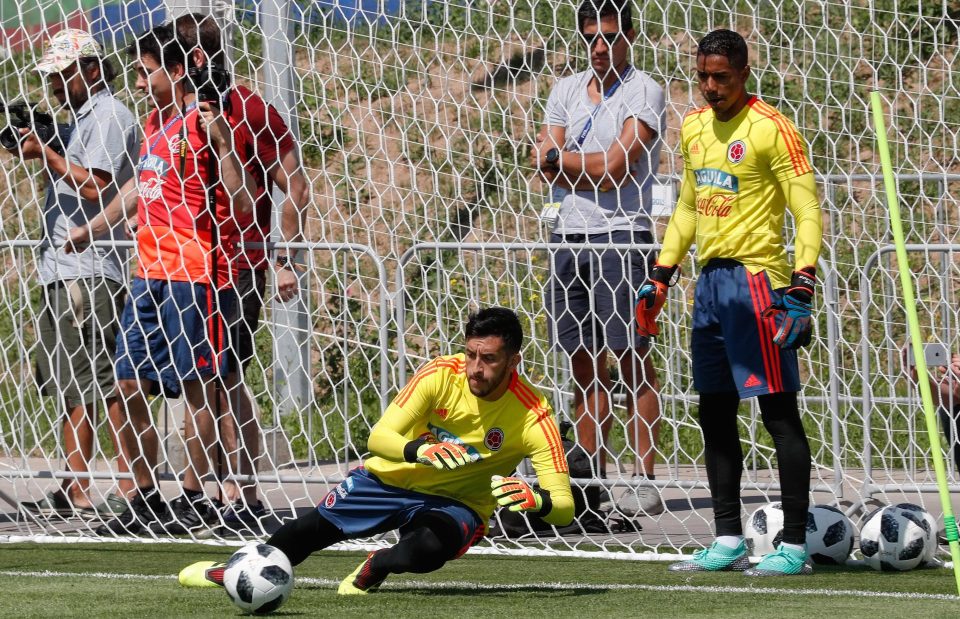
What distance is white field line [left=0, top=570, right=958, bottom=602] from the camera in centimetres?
519

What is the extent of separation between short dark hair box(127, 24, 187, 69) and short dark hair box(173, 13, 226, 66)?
0.15 feet

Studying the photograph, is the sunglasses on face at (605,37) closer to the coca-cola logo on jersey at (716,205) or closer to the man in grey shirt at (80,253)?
the coca-cola logo on jersey at (716,205)

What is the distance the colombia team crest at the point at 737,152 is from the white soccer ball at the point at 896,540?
4.69ft

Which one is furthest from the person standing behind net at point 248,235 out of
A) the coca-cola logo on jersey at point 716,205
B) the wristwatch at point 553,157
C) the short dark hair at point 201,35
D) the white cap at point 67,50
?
the coca-cola logo on jersey at point 716,205

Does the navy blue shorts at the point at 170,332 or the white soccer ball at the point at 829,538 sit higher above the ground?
the navy blue shorts at the point at 170,332

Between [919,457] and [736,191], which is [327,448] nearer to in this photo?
[919,457]

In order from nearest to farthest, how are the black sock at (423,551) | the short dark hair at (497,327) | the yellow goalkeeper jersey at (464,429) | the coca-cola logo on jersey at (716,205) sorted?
the black sock at (423,551) → the short dark hair at (497,327) → the yellow goalkeeper jersey at (464,429) → the coca-cola logo on jersey at (716,205)

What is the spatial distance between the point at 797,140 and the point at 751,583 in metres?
1.56

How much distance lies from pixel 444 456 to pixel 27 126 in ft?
11.1

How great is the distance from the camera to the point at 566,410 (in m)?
8.64

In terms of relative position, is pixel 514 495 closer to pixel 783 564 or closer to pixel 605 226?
pixel 783 564

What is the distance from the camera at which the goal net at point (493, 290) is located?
712 centimetres

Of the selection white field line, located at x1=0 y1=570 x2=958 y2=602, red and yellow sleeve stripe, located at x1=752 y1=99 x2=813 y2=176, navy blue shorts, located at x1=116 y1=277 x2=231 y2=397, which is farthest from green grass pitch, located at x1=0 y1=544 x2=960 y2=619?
red and yellow sleeve stripe, located at x1=752 y1=99 x2=813 y2=176

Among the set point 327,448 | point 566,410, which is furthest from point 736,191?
point 327,448
